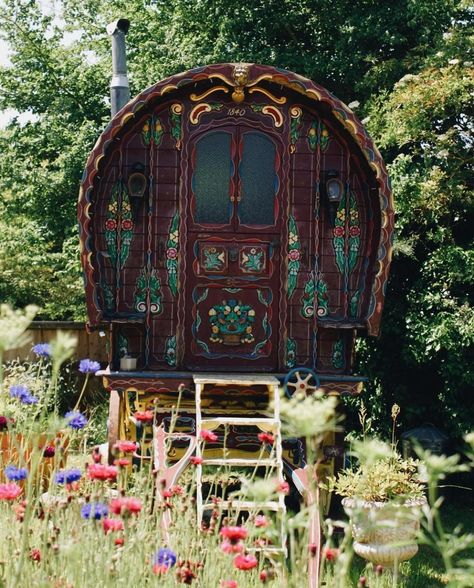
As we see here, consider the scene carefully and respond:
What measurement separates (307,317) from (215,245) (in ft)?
3.32

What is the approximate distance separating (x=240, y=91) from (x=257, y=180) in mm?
766

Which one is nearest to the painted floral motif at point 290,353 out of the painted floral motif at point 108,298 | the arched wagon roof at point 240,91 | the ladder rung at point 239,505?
the arched wagon roof at point 240,91

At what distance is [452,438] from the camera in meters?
9.07

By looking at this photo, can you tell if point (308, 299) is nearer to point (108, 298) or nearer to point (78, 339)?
point (108, 298)

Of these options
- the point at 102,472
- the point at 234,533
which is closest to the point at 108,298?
the point at 102,472

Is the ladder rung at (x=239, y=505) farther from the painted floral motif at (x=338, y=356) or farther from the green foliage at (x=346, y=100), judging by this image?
the green foliage at (x=346, y=100)

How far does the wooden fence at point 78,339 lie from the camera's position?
12.9 metres

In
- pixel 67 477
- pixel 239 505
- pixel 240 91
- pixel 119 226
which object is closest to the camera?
pixel 67 477

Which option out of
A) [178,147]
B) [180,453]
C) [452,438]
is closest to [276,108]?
[178,147]

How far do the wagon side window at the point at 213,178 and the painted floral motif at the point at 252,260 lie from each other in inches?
16.0

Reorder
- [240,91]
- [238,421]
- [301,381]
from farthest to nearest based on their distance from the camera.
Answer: [240,91] < [301,381] < [238,421]

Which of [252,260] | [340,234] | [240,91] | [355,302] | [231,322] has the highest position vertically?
[240,91]

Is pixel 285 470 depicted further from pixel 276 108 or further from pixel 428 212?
pixel 428 212

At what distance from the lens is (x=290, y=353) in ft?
25.6
